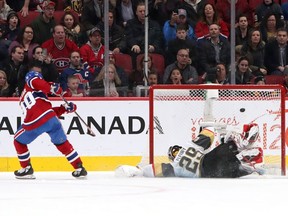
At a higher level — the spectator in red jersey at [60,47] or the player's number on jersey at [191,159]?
the spectator in red jersey at [60,47]

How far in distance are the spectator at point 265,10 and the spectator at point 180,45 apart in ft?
3.15

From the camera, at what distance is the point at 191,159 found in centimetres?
1072

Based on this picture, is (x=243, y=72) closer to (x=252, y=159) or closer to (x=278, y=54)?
(x=278, y=54)

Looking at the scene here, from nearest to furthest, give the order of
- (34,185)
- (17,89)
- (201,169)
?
(34,185) < (201,169) < (17,89)

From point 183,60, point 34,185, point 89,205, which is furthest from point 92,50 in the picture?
point 89,205

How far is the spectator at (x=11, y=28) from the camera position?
12.4 metres

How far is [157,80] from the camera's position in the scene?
12.3 meters

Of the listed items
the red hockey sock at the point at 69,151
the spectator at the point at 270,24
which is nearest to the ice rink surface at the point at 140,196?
the red hockey sock at the point at 69,151

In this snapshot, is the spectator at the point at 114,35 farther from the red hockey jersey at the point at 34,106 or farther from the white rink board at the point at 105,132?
the red hockey jersey at the point at 34,106

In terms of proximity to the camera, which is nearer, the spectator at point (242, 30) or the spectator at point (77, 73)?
the spectator at point (77, 73)

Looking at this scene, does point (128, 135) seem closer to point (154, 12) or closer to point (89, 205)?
point (154, 12)

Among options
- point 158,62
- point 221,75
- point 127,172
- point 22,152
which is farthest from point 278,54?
point 22,152

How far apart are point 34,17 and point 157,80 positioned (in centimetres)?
157

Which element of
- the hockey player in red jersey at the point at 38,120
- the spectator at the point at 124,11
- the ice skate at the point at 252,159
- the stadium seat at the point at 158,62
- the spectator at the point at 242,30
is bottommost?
the ice skate at the point at 252,159
